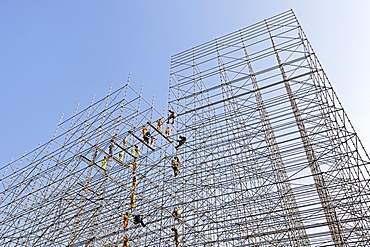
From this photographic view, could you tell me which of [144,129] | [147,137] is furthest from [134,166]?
[144,129]

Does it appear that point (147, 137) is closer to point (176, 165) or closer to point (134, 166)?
point (134, 166)

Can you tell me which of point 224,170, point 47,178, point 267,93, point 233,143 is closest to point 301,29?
point 267,93

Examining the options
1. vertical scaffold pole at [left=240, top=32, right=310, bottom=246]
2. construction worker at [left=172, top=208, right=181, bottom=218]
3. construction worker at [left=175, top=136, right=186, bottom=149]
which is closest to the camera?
vertical scaffold pole at [left=240, top=32, right=310, bottom=246]

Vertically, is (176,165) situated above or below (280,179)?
above

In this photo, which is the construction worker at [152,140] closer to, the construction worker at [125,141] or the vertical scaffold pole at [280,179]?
the construction worker at [125,141]

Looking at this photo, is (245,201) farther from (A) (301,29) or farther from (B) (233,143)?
(A) (301,29)

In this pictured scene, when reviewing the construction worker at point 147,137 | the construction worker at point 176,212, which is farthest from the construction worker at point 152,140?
the construction worker at point 176,212

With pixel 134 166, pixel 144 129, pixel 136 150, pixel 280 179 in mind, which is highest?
pixel 144 129

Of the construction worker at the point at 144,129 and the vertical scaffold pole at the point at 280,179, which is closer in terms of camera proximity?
the vertical scaffold pole at the point at 280,179

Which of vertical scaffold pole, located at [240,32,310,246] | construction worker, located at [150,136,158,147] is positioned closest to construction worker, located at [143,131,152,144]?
construction worker, located at [150,136,158,147]

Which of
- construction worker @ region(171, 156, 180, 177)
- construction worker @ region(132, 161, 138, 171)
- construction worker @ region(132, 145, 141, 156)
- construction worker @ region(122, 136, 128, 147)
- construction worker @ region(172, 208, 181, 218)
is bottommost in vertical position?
construction worker @ region(172, 208, 181, 218)

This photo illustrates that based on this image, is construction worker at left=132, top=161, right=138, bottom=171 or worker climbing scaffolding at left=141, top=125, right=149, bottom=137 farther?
worker climbing scaffolding at left=141, top=125, right=149, bottom=137

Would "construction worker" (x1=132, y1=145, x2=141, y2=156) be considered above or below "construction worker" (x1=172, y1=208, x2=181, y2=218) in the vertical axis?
above

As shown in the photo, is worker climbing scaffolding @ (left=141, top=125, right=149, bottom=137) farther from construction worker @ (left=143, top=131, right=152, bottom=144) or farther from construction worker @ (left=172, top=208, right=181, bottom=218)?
construction worker @ (left=172, top=208, right=181, bottom=218)
